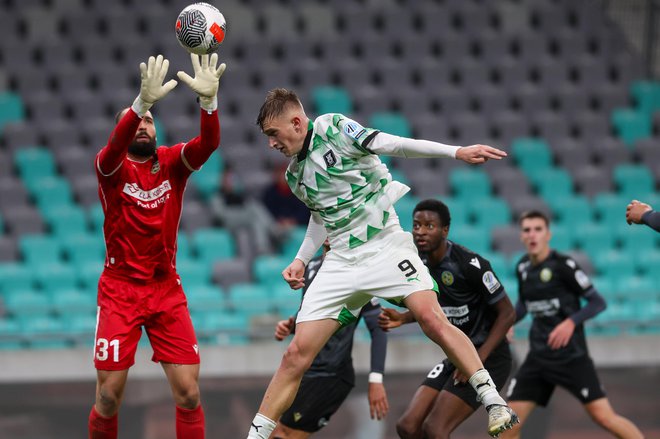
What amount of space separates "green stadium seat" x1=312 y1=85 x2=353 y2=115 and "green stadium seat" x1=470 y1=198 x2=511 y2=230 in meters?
2.35

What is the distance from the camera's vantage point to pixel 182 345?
633 centimetres

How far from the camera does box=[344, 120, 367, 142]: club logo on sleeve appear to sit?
580 cm

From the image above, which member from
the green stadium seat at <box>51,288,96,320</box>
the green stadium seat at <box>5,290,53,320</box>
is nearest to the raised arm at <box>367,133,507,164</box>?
the green stadium seat at <box>51,288,96,320</box>

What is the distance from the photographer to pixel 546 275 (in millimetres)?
8039

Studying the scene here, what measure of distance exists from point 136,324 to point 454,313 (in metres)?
2.05

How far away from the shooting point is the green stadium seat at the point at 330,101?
546 inches

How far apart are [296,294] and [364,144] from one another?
5257 mm

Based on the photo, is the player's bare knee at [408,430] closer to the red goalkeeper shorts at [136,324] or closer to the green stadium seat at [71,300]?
the red goalkeeper shorts at [136,324]

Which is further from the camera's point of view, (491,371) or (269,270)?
(269,270)

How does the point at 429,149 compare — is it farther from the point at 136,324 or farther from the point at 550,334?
the point at 550,334

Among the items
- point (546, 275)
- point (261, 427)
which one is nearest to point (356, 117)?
point (546, 275)

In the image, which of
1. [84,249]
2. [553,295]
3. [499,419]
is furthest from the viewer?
[84,249]

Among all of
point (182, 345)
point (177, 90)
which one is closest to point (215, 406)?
point (182, 345)

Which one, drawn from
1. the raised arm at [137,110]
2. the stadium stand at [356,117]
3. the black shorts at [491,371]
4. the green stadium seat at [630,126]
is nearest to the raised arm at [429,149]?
the raised arm at [137,110]
